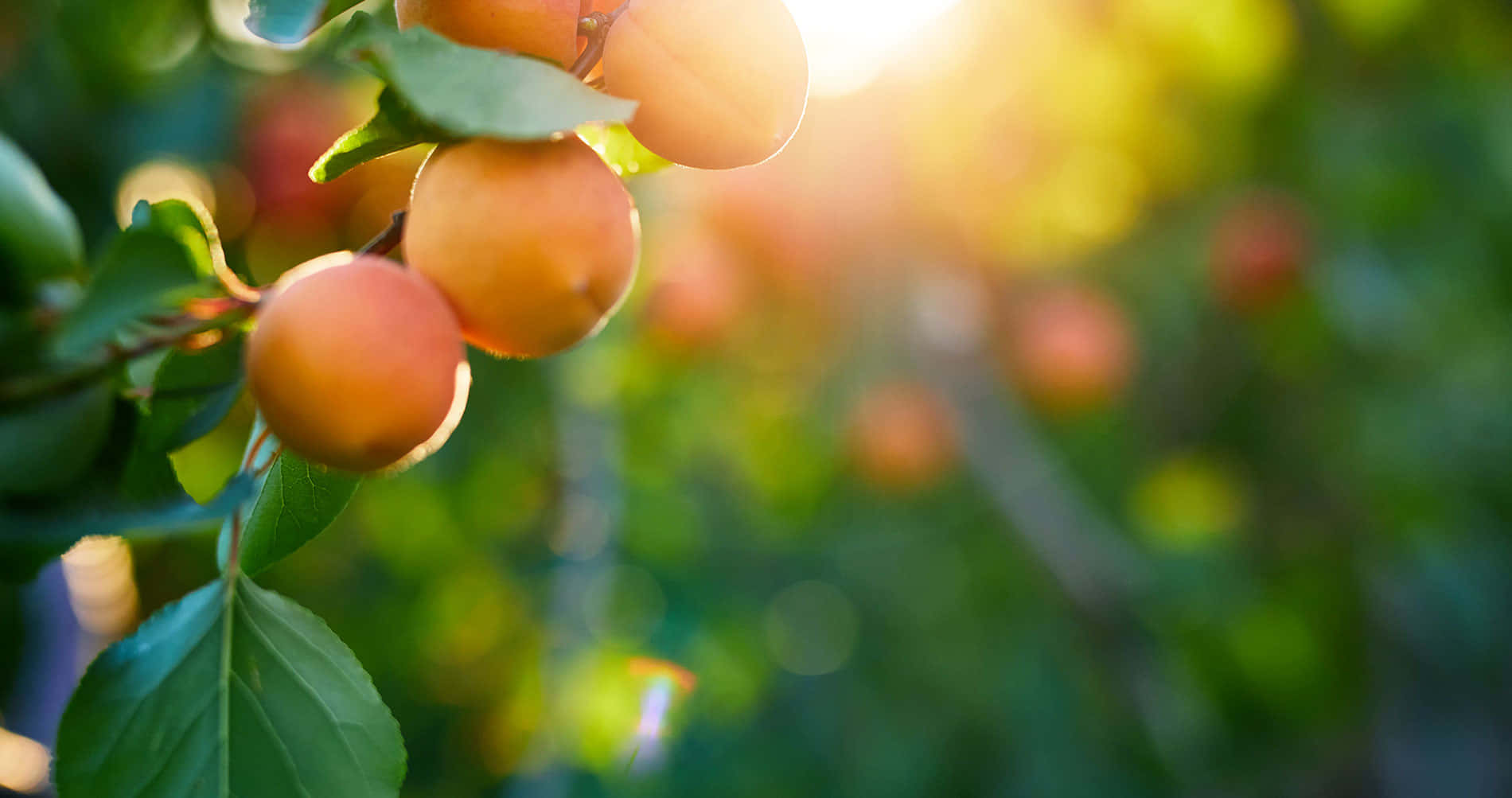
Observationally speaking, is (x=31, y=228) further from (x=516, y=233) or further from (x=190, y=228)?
(x=516, y=233)

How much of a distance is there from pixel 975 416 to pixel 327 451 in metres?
2.16

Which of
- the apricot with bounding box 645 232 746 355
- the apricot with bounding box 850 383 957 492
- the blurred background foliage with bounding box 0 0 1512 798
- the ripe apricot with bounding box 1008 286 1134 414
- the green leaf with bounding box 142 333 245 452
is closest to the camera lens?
the green leaf with bounding box 142 333 245 452

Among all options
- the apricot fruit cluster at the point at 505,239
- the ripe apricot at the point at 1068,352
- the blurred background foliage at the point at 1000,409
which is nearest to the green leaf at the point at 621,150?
the apricot fruit cluster at the point at 505,239

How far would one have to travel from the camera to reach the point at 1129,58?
2516 millimetres

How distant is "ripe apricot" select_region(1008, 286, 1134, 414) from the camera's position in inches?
104

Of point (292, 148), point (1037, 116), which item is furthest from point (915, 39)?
point (292, 148)

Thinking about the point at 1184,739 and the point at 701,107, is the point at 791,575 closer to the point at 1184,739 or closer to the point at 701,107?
the point at 1184,739

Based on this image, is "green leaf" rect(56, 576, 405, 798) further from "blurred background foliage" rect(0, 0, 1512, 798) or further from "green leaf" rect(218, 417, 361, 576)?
"blurred background foliage" rect(0, 0, 1512, 798)

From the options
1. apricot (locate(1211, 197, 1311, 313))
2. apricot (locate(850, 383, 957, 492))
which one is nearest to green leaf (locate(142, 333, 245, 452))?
apricot (locate(850, 383, 957, 492))

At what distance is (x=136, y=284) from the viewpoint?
0.40 meters

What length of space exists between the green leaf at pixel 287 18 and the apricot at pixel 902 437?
7.64 ft

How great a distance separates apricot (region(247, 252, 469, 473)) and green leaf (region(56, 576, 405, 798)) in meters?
0.14

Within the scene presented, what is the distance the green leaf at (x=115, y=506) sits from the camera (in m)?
0.42

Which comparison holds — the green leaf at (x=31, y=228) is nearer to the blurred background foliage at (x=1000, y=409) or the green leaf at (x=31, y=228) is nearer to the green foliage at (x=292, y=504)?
the green foliage at (x=292, y=504)
